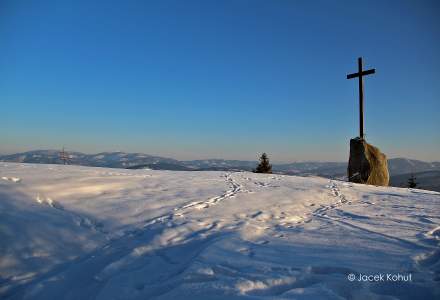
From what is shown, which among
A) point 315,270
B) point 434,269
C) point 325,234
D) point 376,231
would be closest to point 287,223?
point 325,234

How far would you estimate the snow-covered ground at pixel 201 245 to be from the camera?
352cm

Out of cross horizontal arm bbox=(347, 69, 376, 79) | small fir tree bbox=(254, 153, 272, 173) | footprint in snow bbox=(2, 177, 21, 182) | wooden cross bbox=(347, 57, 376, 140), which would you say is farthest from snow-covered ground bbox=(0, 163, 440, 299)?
small fir tree bbox=(254, 153, 272, 173)

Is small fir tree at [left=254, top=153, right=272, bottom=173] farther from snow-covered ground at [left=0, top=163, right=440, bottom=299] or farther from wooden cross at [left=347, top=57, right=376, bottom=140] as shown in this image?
snow-covered ground at [left=0, top=163, right=440, bottom=299]

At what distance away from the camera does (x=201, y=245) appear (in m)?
4.73

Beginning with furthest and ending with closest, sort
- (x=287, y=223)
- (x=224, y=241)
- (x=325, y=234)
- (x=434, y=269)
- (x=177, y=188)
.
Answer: (x=177, y=188) → (x=287, y=223) → (x=325, y=234) → (x=224, y=241) → (x=434, y=269)

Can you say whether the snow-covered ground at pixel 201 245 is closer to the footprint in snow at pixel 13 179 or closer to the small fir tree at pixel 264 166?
the footprint in snow at pixel 13 179

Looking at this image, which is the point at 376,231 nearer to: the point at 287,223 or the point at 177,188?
the point at 287,223

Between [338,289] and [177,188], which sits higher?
[177,188]

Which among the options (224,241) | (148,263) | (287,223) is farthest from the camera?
(287,223)

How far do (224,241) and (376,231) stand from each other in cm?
278

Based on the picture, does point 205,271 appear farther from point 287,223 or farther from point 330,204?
point 330,204

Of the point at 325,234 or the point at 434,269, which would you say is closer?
the point at 434,269

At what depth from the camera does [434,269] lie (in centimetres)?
381

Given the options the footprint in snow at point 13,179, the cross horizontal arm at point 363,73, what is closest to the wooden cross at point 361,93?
the cross horizontal arm at point 363,73
